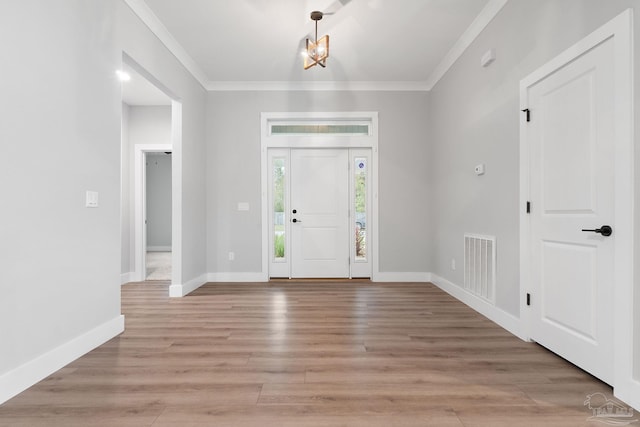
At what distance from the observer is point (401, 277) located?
5023 millimetres

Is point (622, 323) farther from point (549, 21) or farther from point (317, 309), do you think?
point (317, 309)

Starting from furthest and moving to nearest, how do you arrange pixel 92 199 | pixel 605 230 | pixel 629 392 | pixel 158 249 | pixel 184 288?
pixel 158 249
pixel 184 288
pixel 92 199
pixel 605 230
pixel 629 392

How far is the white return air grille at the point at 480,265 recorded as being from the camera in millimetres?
3191

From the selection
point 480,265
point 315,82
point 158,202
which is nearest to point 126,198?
point 315,82

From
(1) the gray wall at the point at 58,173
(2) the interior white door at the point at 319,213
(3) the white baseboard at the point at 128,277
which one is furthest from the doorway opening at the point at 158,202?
(1) the gray wall at the point at 58,173

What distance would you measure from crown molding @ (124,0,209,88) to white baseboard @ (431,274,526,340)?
4.31 m

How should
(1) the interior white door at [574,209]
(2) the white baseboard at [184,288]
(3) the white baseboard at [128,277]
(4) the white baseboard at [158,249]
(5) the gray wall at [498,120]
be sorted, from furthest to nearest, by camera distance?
1. (4) the white baseboard at [158,249]
2. (3) the white baseboard at [128,277]
3. (2) the white baseboard at [184,288]
4. (5) the gray wall at [498,120]
5. (1) the interior white door at [574,209]

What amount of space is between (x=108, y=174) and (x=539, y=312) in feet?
11.5

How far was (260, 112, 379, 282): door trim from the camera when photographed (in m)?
5.03

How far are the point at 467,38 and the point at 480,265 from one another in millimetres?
2454

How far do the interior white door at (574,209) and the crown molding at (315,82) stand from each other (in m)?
1.23

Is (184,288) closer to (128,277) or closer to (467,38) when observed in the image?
(128,277)

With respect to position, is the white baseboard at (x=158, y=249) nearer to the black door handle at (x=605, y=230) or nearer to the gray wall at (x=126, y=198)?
the gray wall at (x=126, y=198)

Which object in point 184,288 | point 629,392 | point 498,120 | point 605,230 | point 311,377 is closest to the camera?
point 629,392
